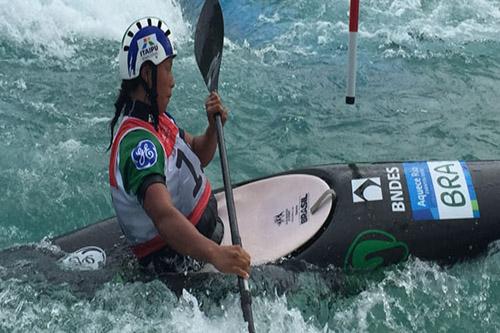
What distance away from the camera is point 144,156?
338 cm

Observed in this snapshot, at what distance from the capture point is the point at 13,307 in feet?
12.6

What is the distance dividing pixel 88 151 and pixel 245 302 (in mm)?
3119

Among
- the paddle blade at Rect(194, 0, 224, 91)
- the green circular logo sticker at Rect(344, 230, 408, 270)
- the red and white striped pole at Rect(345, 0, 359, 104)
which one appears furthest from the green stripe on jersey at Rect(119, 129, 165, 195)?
the red and white striped pole at Rect(345, 0, 359, 104)

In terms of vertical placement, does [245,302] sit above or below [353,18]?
below

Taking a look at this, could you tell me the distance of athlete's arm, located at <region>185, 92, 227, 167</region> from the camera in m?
3.97

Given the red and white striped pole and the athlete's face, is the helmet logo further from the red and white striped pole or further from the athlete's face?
the red and white striped pole

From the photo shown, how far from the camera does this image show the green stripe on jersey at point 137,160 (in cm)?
337

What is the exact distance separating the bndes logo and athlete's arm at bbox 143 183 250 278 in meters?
1.05

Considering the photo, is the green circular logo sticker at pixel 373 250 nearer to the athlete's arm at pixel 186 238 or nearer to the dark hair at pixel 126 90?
the athlete's arm at pixel 186 238

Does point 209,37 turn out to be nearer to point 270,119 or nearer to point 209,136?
point 209,136

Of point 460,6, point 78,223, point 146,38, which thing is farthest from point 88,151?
point 460,6

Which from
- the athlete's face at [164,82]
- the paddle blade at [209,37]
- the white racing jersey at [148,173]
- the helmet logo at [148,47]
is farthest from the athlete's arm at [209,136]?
the paddle blade at [209,37]

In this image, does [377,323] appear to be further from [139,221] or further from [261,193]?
[139,221]

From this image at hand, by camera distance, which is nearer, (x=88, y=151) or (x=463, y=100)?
(x=88, y=151)
